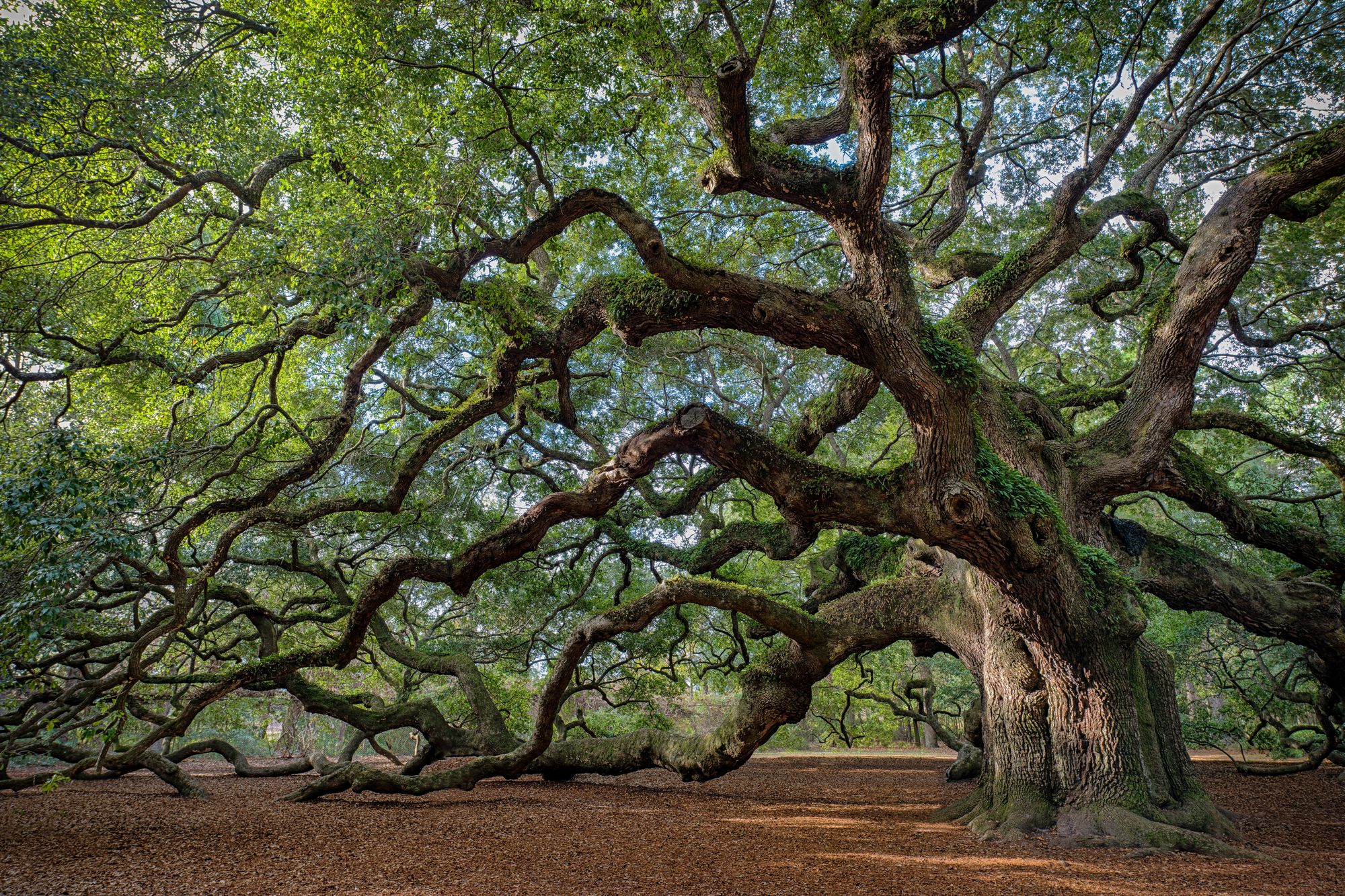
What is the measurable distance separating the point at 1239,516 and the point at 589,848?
22.6 ft

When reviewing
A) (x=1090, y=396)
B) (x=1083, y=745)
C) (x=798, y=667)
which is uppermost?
(x=1090, y=396)

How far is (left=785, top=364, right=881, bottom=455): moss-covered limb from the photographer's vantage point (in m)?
7.02

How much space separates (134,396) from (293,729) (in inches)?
581

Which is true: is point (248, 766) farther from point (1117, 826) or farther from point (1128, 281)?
point (1128, 281)

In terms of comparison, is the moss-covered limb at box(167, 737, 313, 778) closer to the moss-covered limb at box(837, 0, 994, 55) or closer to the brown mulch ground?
the brown mulch ground

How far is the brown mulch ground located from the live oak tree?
0.48 meters

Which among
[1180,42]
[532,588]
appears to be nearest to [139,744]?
[532,588]

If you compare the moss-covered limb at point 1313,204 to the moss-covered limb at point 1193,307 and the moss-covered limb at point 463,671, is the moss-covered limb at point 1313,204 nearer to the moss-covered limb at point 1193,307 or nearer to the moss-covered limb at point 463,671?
the moss-covered limb at point 1193,307

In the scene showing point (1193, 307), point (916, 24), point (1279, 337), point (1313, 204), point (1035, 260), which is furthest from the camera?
point (1279, 337)

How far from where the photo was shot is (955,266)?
291 inches

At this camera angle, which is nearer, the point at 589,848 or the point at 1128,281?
the point at 589,848

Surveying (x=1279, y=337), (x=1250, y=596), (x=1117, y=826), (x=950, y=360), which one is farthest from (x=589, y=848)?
(x=1279, y=337)

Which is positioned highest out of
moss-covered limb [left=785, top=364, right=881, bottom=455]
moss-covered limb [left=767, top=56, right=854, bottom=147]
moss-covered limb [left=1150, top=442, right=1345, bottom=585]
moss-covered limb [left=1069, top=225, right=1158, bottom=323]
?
moss-covered limb [left=767, top=56, right=854, bottom=147]

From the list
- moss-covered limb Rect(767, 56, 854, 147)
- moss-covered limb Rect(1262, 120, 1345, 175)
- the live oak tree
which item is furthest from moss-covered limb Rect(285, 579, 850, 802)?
moss-covered limb Rect(1262, 120, 1345, 175)
